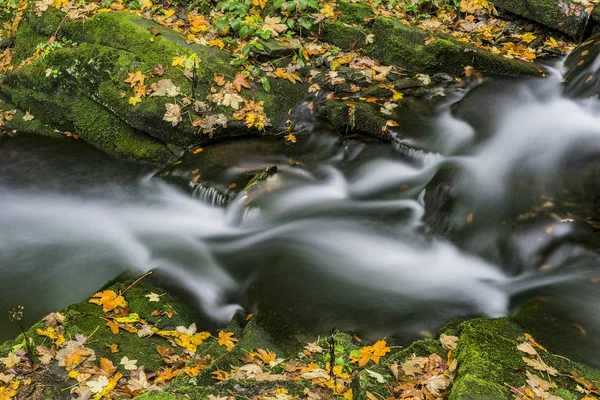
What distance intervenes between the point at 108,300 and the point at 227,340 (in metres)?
1.21

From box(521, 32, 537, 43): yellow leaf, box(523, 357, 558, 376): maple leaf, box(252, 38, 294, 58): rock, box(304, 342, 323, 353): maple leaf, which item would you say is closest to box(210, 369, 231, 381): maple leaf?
box(304, 342, 323, 353): maple leaf

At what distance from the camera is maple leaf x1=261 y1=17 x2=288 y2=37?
8109 millimetres

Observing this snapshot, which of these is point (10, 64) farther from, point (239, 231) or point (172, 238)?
point (239, 231)

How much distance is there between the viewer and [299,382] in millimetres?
3148

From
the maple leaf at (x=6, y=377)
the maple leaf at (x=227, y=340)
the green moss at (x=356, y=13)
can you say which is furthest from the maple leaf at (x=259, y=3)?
the maple leaf at (x=6, y=377)

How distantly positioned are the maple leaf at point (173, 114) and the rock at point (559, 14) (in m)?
5.75

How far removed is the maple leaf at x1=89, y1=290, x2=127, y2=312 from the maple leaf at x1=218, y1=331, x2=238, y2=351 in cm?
99

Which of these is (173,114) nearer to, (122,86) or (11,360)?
(122,86)

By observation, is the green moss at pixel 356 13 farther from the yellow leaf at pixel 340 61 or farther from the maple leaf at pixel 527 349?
the maple leaf at pixel 527 349

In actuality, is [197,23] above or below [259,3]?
below

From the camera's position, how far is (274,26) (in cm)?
820

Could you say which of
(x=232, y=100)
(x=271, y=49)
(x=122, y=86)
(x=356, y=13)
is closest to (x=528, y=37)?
(x=356, y=13)

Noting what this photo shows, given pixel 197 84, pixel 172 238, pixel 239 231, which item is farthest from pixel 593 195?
pixel 197 84

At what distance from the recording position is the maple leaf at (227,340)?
421 cm
